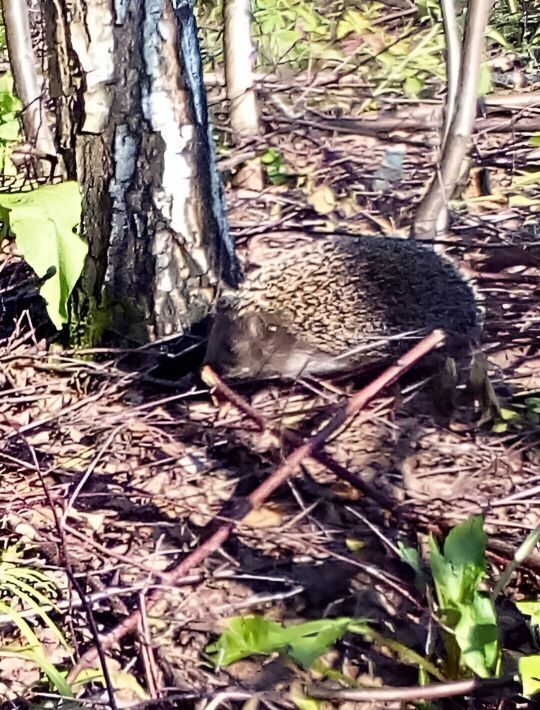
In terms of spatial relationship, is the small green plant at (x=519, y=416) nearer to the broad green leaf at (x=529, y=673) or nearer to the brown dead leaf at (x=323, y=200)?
the broad green leaf at (x=529, y=673)

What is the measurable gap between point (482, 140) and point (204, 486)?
10.0ft

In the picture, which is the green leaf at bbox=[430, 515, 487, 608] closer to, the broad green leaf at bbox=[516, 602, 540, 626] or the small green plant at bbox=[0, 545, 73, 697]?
the broad green leaf at bbox=[516, 602, 540, 626]

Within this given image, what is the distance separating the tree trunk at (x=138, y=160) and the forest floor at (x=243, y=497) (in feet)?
0.81

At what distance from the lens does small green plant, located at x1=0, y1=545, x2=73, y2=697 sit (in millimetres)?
2197

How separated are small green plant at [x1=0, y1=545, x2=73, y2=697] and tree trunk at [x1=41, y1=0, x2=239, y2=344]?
113 centimetres

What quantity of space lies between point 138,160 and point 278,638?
1878 mm

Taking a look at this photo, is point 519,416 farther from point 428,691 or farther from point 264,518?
point 428,691

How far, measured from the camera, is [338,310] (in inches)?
159

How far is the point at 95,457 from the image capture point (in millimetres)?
3217

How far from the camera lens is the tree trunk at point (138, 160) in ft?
10.8

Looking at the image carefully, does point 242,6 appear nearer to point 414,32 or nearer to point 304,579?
point 414,32

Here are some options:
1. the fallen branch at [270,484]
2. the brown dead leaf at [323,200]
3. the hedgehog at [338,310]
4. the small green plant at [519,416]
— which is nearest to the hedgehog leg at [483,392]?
the small green plant at [519,416]

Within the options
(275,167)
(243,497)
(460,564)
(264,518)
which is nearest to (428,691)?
(460,564)

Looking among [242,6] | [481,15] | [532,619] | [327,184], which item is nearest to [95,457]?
[532,619]
